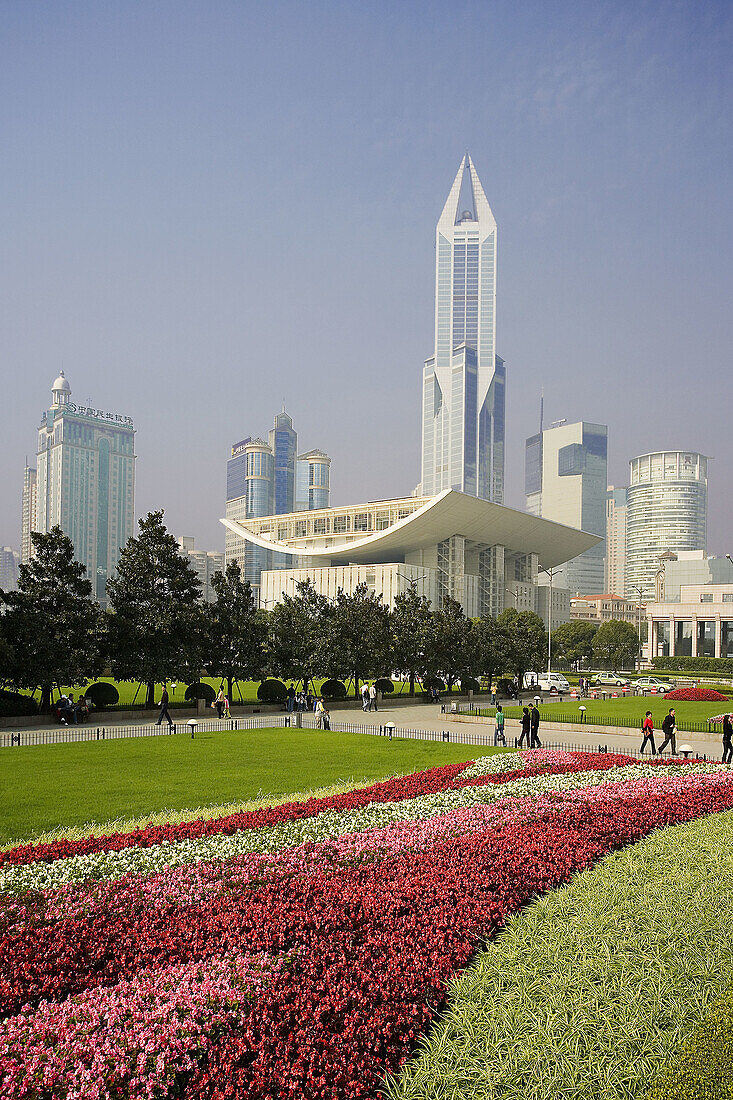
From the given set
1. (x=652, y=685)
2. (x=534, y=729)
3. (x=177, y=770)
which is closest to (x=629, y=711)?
(x=534, y=729)

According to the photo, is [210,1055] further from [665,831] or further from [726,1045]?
[665,831]

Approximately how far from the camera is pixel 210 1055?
11.7ft

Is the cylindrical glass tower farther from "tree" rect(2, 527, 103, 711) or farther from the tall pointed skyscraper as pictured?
"tree" rect(2, 527, 103, 711)

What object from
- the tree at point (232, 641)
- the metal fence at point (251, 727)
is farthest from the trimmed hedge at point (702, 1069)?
the tree at point (232, 641)

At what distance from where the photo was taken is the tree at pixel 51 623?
20953mm

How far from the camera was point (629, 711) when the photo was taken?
26.5 metres

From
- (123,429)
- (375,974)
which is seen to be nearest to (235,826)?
(375,974)

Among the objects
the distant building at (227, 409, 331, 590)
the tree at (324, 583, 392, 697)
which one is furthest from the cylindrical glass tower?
the tree at (324, 583, 392, 697)

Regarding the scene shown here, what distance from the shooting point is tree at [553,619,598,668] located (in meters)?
64.8

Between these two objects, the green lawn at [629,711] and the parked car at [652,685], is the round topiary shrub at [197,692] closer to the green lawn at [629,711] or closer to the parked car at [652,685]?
the green lawn at [629,711]

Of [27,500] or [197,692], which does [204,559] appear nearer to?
[27,500]

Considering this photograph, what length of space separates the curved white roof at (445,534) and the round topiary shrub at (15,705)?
46.0m

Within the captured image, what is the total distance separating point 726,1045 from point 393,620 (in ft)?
97.5

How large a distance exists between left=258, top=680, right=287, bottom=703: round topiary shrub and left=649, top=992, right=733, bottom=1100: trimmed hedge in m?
25.4
